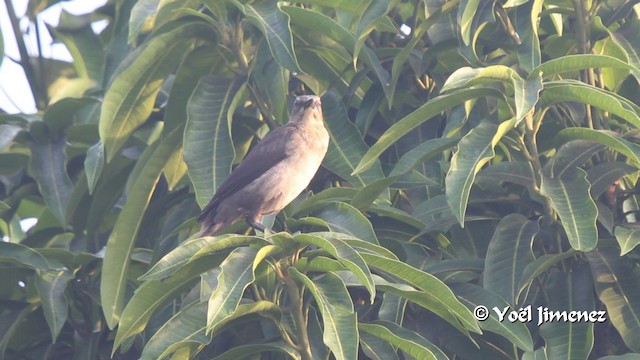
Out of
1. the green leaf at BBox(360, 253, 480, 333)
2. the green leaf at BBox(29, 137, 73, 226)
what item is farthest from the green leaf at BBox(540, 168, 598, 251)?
the green leaf at BBox(29, 137, 73, 226)

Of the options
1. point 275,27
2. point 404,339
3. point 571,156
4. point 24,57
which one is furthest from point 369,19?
point 24,57

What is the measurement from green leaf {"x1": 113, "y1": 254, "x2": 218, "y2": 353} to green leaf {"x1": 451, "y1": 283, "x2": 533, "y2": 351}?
100 centimetres

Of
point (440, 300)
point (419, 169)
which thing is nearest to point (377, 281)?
point (440, 300)

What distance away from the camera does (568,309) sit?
14.9 ft

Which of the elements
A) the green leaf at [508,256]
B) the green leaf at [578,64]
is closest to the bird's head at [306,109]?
the green leaf at [508,256]

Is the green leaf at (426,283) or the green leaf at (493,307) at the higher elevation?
the green leaf at (426,283)

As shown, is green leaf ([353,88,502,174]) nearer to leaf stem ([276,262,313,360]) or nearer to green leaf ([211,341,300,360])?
leaf stem ([276,262,313,360])

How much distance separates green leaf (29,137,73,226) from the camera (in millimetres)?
5586

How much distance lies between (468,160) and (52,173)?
2.36 meters

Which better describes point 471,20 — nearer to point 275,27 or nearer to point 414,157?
point 414,157

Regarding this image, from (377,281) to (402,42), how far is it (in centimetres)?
201

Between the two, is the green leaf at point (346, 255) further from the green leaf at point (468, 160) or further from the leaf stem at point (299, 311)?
the green leaf at point (468, 160)

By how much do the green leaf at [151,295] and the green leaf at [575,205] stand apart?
127 cm

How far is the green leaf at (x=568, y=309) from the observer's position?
436 cm
